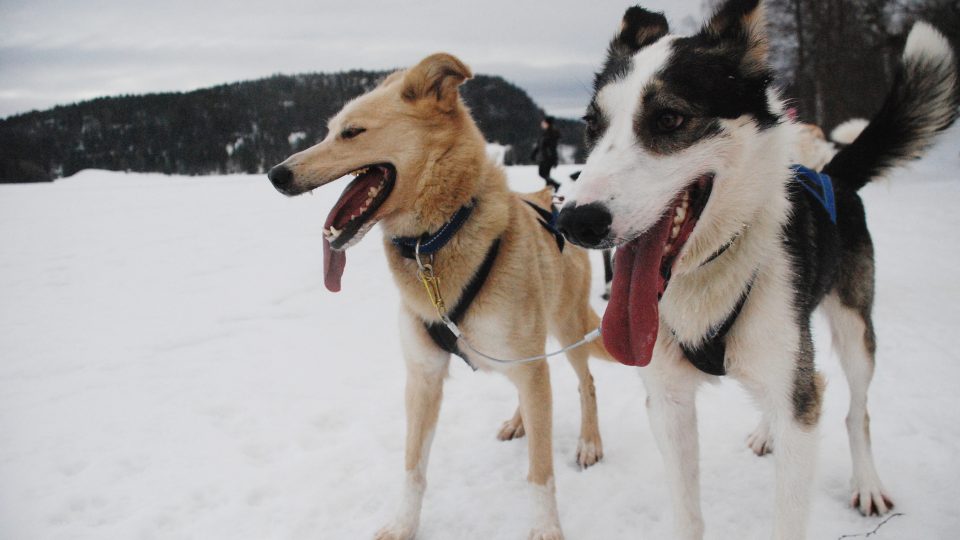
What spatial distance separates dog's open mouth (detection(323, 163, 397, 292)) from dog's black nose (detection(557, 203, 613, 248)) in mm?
1137

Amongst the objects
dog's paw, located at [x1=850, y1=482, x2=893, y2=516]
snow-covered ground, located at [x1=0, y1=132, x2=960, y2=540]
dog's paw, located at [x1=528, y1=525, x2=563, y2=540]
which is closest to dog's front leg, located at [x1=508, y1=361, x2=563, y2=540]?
dog's paw, located at [x1=528, y1=525, x2=563, y2=540]

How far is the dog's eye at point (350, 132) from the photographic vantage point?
242 cm

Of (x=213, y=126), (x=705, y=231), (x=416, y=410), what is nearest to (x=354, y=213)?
(x=416, y=410)

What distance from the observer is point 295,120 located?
71.5m

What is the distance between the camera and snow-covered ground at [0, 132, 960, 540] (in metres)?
2.65

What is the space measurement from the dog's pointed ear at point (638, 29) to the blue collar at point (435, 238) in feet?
3.13

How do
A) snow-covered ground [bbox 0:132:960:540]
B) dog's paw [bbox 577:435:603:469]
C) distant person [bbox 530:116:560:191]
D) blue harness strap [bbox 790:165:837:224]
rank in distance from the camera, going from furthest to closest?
distant person [bbox 530:116:560:191] → dog's paw [bbox 577:435:603:469] → snow-covered ground [bbox 0:132:960:540] → blue harness strap [bbox 790:165:837:224]

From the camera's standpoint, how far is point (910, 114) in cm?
256

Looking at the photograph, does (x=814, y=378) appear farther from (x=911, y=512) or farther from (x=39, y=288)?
(x=39, y=288)

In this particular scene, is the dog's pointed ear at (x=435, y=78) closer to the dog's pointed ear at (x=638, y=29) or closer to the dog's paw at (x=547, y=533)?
the dog's pointed ear at (x=638, y=29)

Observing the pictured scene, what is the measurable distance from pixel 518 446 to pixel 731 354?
1.87m

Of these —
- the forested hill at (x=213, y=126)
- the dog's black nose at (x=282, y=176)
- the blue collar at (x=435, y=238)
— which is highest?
the forested hill at (x=213, y=126)

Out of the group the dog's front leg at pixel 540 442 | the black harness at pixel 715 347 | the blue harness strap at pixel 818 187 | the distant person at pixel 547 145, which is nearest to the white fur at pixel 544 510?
the dog's front leg at pixel 540 442

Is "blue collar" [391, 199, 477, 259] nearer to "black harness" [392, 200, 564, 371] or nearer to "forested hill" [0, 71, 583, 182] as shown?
"black harness" [392, 200, 564, 371]
